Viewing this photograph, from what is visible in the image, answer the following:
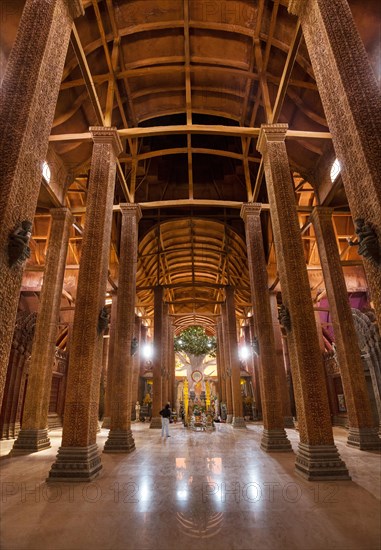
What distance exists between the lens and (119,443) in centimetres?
916

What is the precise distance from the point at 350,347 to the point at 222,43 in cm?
1196

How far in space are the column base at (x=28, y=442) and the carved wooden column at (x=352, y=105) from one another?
10135mm

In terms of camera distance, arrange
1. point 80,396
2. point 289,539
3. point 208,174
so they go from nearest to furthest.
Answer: point 289,539 < point 80,396 < point 208,174

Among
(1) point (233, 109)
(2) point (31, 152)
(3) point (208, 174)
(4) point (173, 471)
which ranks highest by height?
(3) point (208, 174)

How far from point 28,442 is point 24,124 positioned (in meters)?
9.17

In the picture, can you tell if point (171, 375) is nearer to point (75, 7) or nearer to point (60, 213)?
point (60, 213)

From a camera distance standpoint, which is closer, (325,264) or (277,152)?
(277,152)

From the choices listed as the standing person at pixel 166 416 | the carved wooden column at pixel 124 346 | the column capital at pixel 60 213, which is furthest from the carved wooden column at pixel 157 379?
the column capital at pixel 60 213

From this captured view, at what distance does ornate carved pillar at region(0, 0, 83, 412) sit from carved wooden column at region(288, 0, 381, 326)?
4.80 metres

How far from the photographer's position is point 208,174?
795 inches

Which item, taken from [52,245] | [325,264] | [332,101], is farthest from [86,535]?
[325,264]

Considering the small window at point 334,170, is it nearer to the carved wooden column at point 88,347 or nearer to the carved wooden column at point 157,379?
the carved wooden column at point 88,347

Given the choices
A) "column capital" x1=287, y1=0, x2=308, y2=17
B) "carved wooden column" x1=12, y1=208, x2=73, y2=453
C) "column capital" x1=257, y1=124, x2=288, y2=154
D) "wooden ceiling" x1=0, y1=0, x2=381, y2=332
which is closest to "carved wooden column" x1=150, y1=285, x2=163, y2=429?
"wooden ceiling" x1=0, y1=0, x2=381, y2=332

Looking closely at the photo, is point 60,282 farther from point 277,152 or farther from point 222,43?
point 222,43
